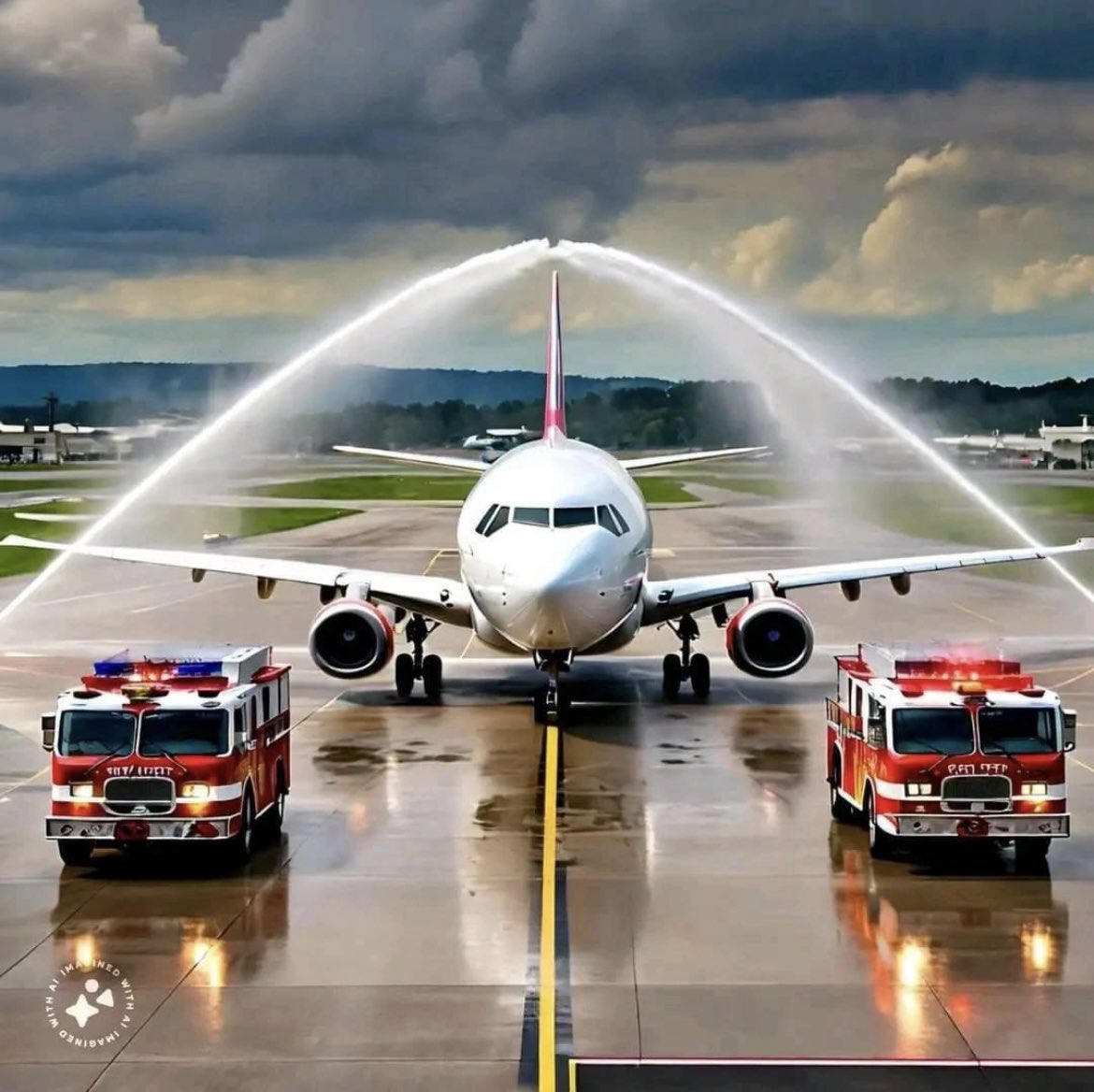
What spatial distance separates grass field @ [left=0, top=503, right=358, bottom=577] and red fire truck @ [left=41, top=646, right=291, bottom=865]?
155 feet

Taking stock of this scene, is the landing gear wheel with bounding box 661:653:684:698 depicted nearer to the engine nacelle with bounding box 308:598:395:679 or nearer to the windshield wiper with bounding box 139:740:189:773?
the engine nacelle with bounding box 308:598:395:679

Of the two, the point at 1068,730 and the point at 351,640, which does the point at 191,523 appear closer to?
the point at 351,640

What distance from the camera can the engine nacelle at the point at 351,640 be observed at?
36.1 meters

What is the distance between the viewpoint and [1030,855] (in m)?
22.3

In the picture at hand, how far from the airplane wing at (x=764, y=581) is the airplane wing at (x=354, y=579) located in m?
4.09

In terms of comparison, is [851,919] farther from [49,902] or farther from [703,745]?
[703,745]

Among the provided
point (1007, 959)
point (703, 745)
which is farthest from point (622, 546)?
point (1007, 959)

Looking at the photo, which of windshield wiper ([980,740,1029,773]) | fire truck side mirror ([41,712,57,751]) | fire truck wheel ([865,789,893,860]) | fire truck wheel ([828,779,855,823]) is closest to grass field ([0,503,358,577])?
fire truck side mirror ([41,712,57,751])

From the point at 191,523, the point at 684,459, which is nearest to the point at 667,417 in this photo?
the point at 191,523

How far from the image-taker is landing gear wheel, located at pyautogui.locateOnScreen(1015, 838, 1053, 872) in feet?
72.8

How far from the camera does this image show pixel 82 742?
72.9ft

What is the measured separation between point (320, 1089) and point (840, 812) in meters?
12.5

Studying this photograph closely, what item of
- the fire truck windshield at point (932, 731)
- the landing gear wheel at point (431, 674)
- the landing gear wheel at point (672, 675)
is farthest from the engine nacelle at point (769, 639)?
the fire truck windshield at point (932, 731)

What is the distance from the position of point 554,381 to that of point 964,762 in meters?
A: 24.0
